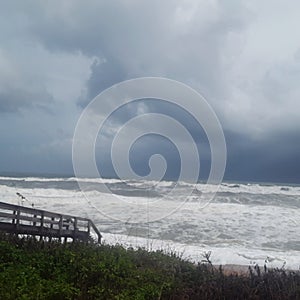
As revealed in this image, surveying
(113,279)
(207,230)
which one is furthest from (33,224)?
(207,230)

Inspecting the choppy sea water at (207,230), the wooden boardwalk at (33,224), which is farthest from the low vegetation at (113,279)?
the choppy sea water at (207,230)

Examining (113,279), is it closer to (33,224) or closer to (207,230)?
(33,224)

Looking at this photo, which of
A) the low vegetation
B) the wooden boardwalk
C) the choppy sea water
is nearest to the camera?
the low vegetation

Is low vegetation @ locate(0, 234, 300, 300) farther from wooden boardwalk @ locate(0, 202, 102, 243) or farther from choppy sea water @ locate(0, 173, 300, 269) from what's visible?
choppy sea water @ locate(0, 173, 300, 269)

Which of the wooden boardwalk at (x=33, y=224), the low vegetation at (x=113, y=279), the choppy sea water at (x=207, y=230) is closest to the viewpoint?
the low vegetation at (x=113, y=279)

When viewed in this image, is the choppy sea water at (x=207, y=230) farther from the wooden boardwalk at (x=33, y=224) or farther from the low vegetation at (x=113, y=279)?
the low vegetation at (x=113, y=279)

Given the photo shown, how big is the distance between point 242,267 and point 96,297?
10.2 m

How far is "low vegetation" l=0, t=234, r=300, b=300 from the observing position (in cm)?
665

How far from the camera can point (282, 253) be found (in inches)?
728

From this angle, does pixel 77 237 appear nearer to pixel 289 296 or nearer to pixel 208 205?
pixel 289 296

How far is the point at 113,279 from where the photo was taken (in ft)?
26.5

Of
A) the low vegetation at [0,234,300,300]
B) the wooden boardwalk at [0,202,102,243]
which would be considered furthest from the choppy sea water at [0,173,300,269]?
the low vegetation at [0,234,300,300]

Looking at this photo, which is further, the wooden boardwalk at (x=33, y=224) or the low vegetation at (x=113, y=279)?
the wooden boardwalk at (x=33, y=224)

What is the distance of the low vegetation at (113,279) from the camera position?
665cm
